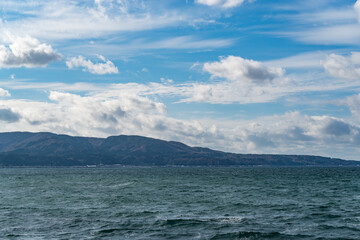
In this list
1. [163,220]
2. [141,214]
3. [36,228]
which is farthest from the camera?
[141,214]

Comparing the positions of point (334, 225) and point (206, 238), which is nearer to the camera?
point (206, 238)

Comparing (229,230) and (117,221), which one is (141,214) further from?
(229,230)

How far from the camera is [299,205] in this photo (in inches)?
2729

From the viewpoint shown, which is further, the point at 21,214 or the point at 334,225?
the point at 21,214

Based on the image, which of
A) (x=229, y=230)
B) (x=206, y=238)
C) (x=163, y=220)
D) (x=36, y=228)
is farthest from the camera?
(x=163, y=220)

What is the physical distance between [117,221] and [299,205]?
116 feet

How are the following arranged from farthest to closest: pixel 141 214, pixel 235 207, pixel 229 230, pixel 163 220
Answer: pixel 235 207 → pixel 141 214 → pixel 163 220 → pixel 229 230

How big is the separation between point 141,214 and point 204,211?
10.6m

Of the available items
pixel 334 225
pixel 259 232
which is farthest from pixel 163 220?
pixel 334 225

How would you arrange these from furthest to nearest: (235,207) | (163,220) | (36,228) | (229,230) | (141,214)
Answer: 1. (235,207)
2. (141,214)
3. (163,220)
4. (36,228)
5. (229,230)

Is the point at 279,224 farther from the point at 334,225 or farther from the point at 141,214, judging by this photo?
the point at 141,214

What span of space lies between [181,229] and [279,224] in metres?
13.5

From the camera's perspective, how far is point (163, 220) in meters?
53.4

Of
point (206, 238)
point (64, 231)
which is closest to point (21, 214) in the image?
point (64, 231)
